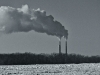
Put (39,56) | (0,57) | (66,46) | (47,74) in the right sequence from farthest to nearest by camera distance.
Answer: (66,46) → (39,56) → (0,57) → (47,74)

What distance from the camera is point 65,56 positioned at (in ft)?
156

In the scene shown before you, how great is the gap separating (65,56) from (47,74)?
27235mm

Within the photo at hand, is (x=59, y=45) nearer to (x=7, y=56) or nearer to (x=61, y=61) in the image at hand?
(x=61, y=61)

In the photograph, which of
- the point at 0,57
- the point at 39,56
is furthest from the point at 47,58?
the point at 0,57

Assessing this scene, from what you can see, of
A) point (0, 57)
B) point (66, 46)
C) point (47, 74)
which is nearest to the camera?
point (47, 74)

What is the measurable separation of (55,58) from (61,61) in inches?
42.5

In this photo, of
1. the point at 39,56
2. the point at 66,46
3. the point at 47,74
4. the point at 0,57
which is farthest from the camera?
the point at 66,46

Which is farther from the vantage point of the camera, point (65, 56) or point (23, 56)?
point (65, 56)

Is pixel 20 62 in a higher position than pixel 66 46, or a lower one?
lower

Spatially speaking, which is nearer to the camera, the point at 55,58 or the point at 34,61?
the point at 34,61

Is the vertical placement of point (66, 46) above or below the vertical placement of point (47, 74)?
above

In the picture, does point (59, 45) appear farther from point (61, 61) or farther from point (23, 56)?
point (23, 56)

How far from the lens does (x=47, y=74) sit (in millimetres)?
20531

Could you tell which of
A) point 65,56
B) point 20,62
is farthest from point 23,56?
point 65,56
